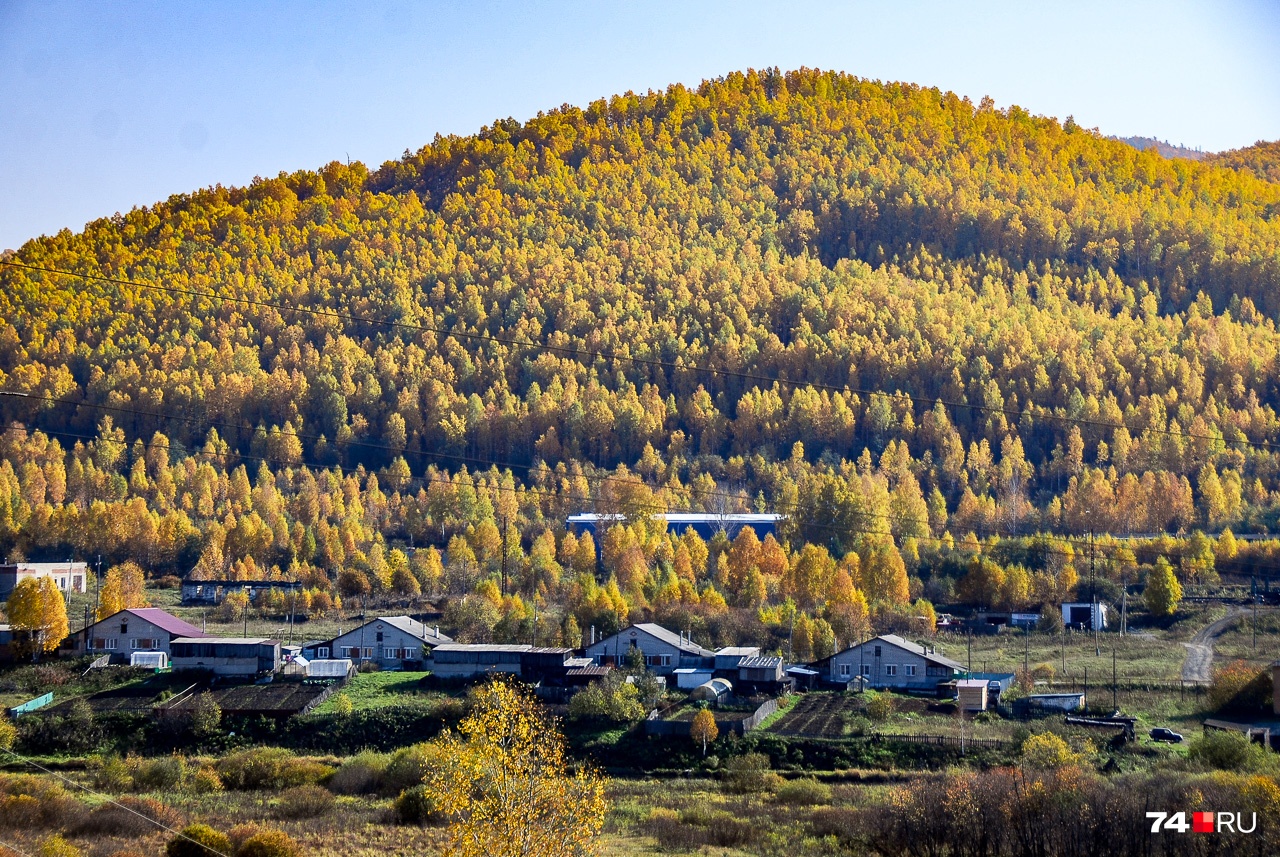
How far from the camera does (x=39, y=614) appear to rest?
46.2 m

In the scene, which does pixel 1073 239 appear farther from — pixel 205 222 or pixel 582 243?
pixel 205 222

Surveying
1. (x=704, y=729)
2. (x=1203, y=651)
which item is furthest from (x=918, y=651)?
(x=1203, y=651)

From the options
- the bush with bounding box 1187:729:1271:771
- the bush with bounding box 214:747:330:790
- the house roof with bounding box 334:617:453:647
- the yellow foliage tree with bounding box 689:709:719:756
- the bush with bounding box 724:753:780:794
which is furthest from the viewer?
the house roof with bounding box 334:617:453:647

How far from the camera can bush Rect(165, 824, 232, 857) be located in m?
25.7

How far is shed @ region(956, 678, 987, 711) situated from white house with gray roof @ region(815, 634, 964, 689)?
3.36m

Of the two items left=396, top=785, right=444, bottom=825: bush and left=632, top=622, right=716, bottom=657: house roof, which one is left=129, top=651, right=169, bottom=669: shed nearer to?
left=632, top=622, right=716, bottom=657: house roof

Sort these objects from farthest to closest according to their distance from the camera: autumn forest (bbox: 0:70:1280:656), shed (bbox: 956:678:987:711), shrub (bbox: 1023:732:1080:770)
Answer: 1. autumn forest (bbox: 0:70:1280:656)
2. shed (bbox: 956:678:987:711)
3. shrub (bbox: 1023:732:1080:770)

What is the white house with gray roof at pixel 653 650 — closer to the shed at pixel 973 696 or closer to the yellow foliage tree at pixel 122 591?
the shed at pixel 973 696

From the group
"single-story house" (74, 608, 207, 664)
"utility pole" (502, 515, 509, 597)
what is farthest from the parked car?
"utility pole" (502, 515, 509, 597)

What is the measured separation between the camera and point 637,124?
192 metres

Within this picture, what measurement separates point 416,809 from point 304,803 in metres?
2.59

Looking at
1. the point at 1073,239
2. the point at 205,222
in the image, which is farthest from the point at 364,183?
the point at 1073,239

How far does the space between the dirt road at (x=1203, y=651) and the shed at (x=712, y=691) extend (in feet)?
42.1

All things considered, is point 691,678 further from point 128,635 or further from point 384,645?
point 128,635
